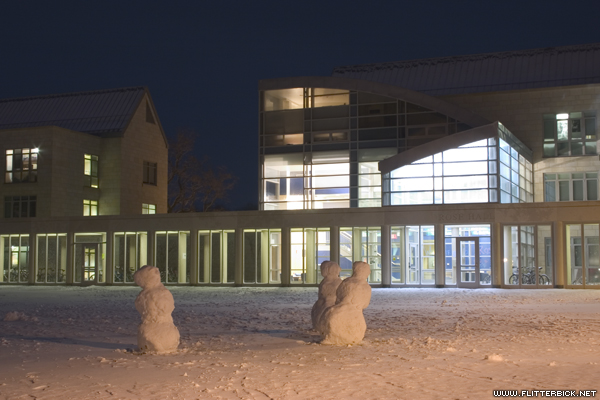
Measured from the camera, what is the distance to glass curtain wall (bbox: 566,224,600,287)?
31.4 meters

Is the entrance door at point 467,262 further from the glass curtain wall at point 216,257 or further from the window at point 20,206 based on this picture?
the window at point 20,206

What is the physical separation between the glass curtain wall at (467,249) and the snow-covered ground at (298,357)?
12954 millimetres

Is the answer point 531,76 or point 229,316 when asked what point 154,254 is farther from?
point 531,76

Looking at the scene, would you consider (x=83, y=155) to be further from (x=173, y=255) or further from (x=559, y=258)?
(x=559, y=258)

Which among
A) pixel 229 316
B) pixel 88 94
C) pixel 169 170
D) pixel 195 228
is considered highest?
pixel 88 94

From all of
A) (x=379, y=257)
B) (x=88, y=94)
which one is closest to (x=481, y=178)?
(x=379, y=257)

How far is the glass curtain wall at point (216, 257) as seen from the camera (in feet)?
124

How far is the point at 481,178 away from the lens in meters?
34.3

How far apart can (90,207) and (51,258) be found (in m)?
8.79

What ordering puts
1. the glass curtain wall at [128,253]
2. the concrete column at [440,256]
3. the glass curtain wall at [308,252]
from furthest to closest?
the glass curtain wall at [128,253]
the glass curtain wall at [308,252]
the concrete column at [440,256]

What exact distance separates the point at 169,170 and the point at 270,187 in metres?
24.3

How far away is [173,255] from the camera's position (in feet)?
127

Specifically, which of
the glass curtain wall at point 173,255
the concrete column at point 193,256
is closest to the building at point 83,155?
the glass curtain wall at point 173,255

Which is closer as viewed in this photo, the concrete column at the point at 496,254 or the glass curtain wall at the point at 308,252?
the concrete column at the point at 496,254
